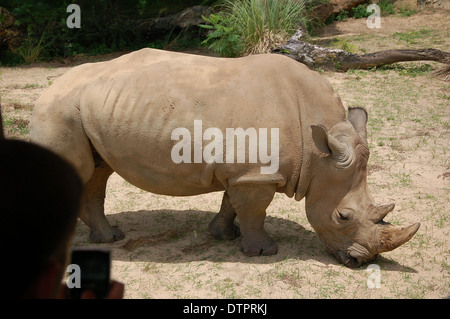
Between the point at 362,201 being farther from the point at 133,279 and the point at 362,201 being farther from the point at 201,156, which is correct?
the point at 133,279

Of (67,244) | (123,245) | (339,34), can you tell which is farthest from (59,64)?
(67,244)

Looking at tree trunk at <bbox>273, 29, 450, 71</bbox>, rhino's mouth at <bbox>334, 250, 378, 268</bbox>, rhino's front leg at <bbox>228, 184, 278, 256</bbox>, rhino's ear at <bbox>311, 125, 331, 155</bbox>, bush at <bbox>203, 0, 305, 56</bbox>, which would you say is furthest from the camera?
bush at <bbox>203, 0, 305, 56</bbox>

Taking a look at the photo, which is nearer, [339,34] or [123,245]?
[123,245]

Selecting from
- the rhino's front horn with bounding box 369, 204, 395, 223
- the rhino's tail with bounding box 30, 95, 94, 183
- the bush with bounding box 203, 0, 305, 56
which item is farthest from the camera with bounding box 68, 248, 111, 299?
the bush with bounding box 203, 0, 305, 56

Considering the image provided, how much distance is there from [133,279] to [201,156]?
1217mm

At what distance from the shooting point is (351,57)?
11.0 metres

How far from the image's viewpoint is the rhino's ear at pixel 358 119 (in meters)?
4.98

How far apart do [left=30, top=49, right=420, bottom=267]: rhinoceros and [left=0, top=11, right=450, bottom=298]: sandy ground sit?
37cm

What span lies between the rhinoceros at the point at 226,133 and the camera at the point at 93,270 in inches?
120

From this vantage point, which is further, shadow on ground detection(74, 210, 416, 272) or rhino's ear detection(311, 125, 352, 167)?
shadow on ground detection(74, 210, 416, 272)

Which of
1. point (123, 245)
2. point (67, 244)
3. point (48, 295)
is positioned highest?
point (67, 244)

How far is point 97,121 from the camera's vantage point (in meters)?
4.78

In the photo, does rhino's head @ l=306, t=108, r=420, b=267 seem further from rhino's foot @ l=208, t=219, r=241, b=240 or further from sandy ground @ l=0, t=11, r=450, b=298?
rhino's foot @ l=208, t=219, r=241, b=240

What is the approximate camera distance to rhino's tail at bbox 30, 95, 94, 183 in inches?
190
